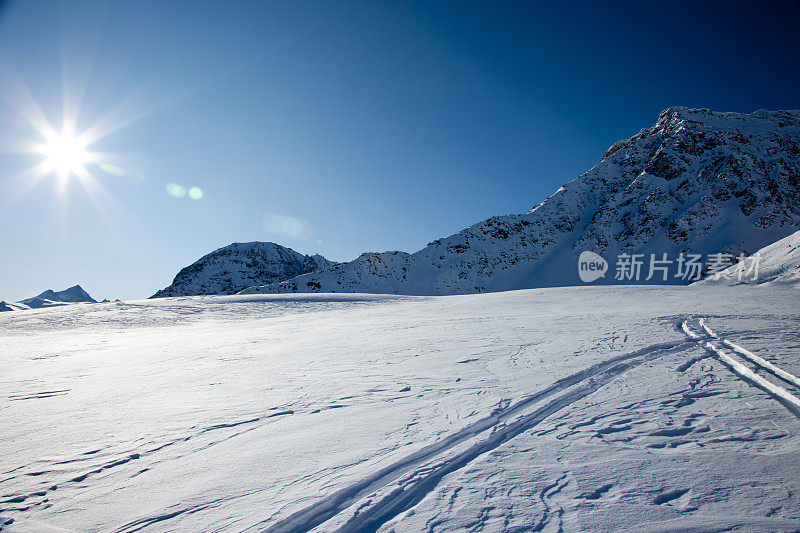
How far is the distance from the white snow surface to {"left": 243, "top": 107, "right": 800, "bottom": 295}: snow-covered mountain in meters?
61.2

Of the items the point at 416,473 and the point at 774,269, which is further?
Answer: the point at 774,269

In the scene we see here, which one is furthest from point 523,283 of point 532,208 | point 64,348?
point 64,348

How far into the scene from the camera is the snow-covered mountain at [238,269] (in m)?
136

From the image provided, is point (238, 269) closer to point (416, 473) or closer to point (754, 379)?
point (416, 473)

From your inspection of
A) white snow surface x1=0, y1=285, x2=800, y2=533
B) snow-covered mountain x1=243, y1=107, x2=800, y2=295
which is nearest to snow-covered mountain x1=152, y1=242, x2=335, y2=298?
snow-covered mountain x1=243, y1=107, x2=800, y2=295

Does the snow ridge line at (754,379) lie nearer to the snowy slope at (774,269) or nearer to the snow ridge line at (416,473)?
the snow ridge line at (416,473)

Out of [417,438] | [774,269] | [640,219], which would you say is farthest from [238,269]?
[417,438]

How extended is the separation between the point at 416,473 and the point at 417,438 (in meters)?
0.65

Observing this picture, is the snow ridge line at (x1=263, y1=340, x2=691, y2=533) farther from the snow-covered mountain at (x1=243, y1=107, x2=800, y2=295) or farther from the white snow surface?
the snow-covered mountain at (x1=243, y1=107, x2=800, y2=295)

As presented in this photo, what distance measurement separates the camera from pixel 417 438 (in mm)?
3436

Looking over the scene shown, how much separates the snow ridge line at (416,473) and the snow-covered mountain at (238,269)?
140065 millimetres

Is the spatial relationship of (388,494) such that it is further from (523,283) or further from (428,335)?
(523,283)

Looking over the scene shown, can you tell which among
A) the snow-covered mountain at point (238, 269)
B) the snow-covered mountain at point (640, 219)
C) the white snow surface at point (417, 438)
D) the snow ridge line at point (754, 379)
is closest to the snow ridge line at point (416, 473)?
the white snow surface at point (417, 438)

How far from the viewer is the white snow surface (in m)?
2.37
